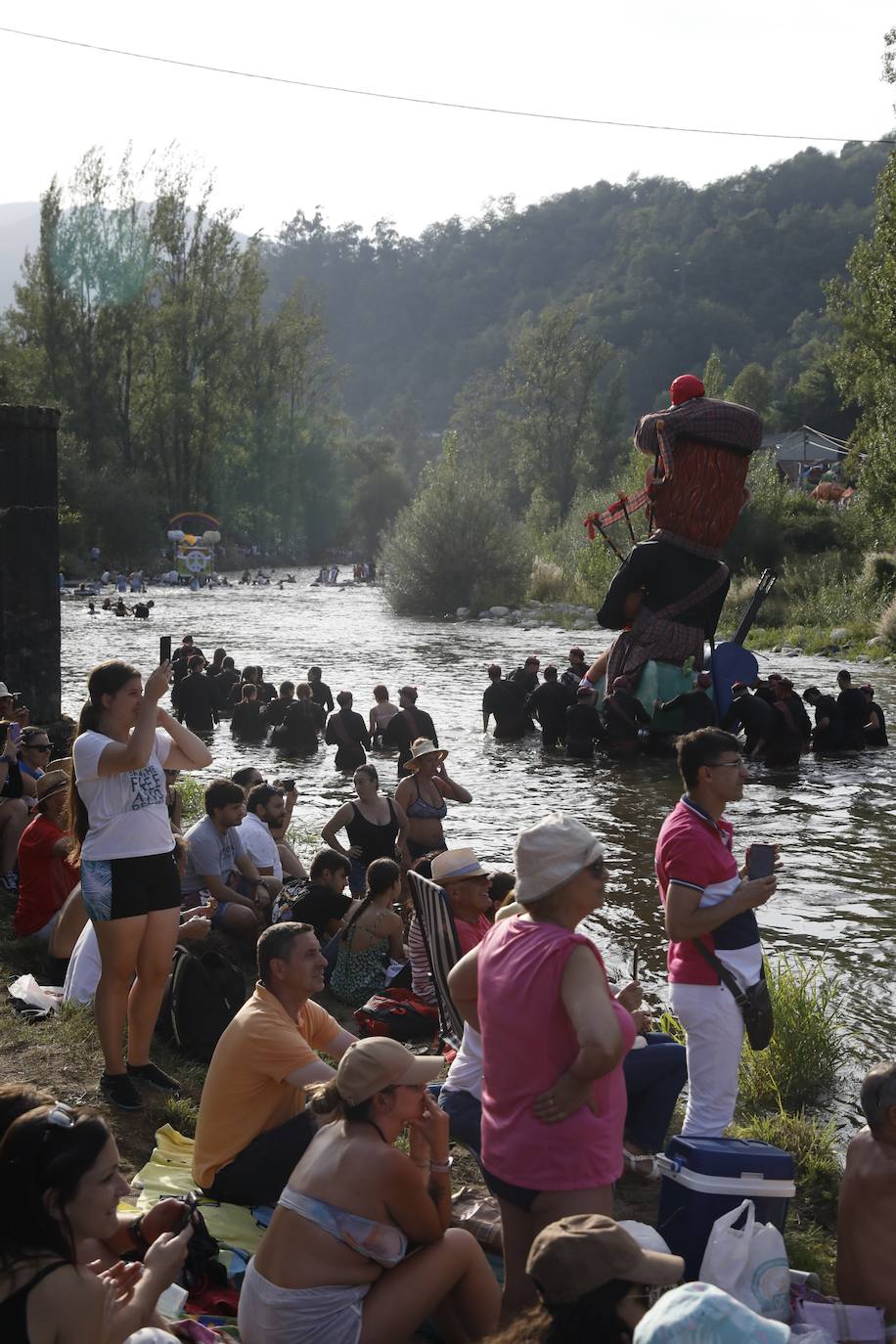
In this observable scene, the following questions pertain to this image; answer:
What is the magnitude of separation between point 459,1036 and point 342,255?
619ft

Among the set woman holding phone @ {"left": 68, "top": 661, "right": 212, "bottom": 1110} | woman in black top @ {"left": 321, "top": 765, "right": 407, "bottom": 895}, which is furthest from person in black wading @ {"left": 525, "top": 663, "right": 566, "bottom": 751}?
woman holding phone @ {"left": 68, "top": 661, "right": 212, "bottom": 1110}

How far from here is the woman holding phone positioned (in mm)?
4934

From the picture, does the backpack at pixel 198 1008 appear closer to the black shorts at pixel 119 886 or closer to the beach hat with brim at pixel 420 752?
the black shorts at pixel 119 886

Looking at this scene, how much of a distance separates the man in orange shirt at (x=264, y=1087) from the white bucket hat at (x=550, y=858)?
134 centimetres

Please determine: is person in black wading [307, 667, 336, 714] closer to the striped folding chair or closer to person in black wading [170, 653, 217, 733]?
person in black wading [170, 653, 217, 733]

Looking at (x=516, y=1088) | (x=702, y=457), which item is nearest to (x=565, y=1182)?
(x=516, y=1088)

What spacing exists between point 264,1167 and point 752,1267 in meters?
1.59

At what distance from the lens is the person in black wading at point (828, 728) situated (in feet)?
58.0

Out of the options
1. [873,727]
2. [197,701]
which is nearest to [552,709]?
[873,727]

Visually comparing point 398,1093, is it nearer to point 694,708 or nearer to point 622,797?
point 694,708

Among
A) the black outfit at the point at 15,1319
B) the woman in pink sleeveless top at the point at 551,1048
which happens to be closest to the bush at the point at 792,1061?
the woman in pink sleeveless top at the point at 551,1048

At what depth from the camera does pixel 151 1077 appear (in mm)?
5477

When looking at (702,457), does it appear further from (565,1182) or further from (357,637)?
(357,637)

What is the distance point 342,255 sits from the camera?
18538 centimetres
